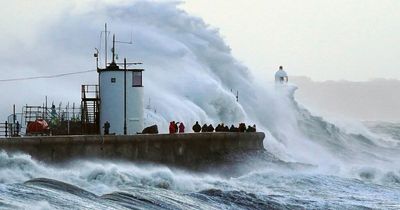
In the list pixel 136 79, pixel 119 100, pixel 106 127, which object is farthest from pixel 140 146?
pixel 136 79

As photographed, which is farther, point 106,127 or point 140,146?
point 106,127

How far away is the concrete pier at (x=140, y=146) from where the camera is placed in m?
25.0

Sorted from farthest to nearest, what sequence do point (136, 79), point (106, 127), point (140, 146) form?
point (136, 79), point (106, 127), point (140, 146)

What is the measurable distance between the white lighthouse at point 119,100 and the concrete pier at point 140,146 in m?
1.94

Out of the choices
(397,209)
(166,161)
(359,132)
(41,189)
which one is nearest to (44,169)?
(41,189)

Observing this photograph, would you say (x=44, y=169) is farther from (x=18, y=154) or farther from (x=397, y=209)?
(x=397, y=209)

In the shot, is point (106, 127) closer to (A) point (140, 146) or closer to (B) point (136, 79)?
(A) point (140, 146)

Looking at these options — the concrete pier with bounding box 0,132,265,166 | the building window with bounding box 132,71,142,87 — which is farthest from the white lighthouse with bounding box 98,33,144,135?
the concrete pier with bounding box 0,132,265,166

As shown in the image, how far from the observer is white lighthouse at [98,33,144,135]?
31188mm

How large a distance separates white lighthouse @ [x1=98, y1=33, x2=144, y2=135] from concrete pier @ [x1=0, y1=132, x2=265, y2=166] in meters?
1.94

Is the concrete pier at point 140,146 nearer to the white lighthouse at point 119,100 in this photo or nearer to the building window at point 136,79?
the white lighthouse at point 119,100

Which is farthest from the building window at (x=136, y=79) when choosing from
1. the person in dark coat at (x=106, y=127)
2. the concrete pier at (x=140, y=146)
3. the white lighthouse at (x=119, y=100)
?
the concrete pier at (x=140, y=146)

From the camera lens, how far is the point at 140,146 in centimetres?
2838

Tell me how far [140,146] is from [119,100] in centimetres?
325
